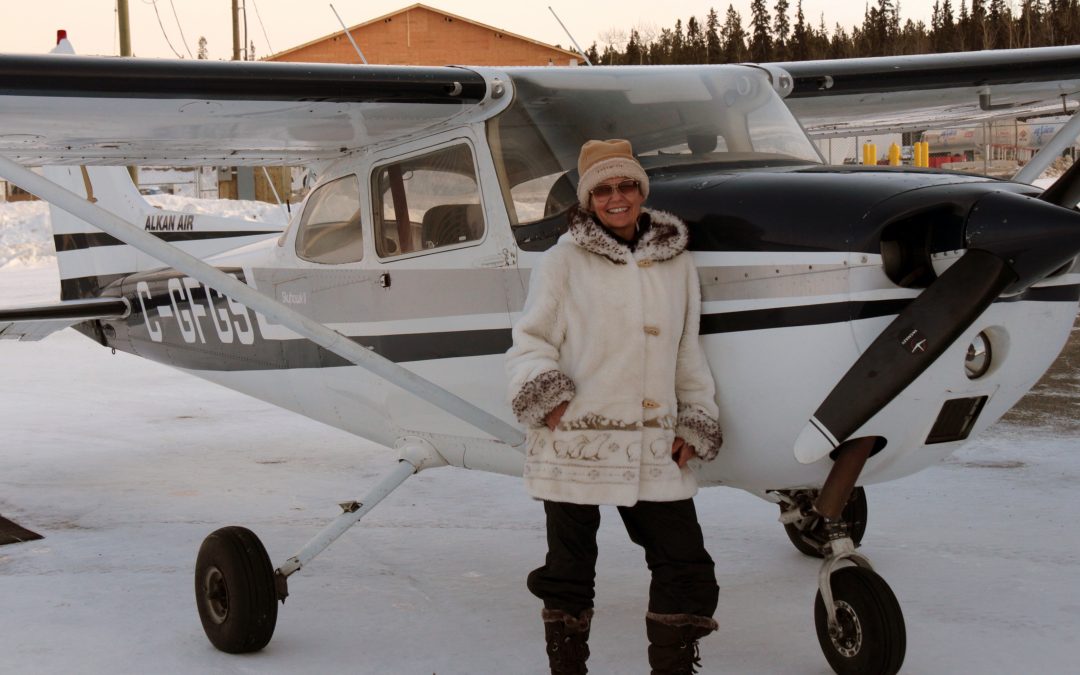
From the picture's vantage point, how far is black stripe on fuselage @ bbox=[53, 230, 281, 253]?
682 centimetres

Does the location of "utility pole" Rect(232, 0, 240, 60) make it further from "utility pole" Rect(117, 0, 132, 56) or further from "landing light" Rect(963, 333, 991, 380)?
"landing light" Rect(963, 333, 991, 380)

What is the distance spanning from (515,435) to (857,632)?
1.25 metres

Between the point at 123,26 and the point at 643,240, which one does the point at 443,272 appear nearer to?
the point at 643,240

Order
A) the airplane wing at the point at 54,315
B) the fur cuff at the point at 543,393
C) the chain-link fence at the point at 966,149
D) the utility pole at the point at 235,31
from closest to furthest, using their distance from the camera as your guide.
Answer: the fur cuff at the point at 543,393 → the airplane wing at the point at 54,315 → the chain-link fence at the point at 966,149 → the utility pole at the point at 235,31

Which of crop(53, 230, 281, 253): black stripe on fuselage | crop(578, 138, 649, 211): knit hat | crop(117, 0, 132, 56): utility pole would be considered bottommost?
crop(53, 230, 281, 253): black stripe on fuselage

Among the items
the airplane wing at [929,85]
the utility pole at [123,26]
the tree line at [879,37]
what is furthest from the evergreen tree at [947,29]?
the airplane wing at [929,85]

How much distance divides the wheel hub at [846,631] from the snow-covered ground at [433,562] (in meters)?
0.21

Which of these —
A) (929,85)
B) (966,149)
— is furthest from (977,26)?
(929,85)

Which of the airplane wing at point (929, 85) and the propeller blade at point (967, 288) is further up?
the airplane wing at point (929, 85)

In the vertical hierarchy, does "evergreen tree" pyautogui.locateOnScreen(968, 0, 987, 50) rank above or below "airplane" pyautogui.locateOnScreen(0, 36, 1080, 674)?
Answer: above

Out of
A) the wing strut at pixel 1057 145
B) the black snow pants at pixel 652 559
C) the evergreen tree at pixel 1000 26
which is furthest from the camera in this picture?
the evergreen tree at pixel 1000 26

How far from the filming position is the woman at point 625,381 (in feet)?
10.9

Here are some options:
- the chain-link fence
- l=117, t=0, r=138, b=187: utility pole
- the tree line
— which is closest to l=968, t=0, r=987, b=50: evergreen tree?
the tree line

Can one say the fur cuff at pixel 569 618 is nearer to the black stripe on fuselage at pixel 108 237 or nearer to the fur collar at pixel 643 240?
the fur collar at pixel 643 240
